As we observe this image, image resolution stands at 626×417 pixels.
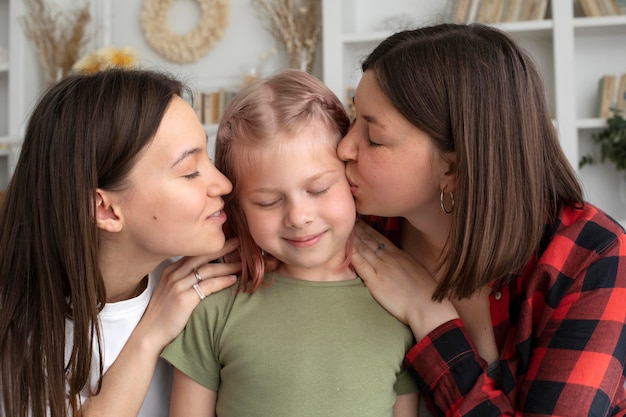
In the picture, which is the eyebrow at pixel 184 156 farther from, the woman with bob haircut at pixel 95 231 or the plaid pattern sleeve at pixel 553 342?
the plaid pattern sleeve at pixel 553 342

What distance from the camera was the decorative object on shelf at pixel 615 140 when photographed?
3570 mm

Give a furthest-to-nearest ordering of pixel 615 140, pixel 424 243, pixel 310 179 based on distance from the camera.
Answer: pixel 615 140 < pixel 424 243 < pixel 310 179

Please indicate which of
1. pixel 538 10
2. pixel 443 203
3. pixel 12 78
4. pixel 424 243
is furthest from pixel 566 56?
pixel 12 78

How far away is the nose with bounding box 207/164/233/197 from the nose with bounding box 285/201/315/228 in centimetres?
16

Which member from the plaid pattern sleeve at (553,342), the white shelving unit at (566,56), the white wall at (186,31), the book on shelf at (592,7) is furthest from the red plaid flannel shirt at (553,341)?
the white wall at (186,31)

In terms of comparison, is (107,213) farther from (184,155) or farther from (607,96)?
(607,96)

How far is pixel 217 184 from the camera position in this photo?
5.06 feet

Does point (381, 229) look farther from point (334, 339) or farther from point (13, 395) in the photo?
point (13, 395)

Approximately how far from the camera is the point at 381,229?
5.98 feet

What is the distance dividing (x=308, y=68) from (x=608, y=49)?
5.54 feet

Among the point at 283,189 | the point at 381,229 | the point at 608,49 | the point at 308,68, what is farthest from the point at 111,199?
the point at 608,49

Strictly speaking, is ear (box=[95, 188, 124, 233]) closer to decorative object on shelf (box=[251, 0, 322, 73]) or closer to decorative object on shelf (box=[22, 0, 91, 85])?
decorative object on shelf (box=[251, 0, 322, 73])

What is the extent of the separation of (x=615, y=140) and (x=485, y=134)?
2.51 m

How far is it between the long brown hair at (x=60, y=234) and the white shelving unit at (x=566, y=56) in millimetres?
2279
